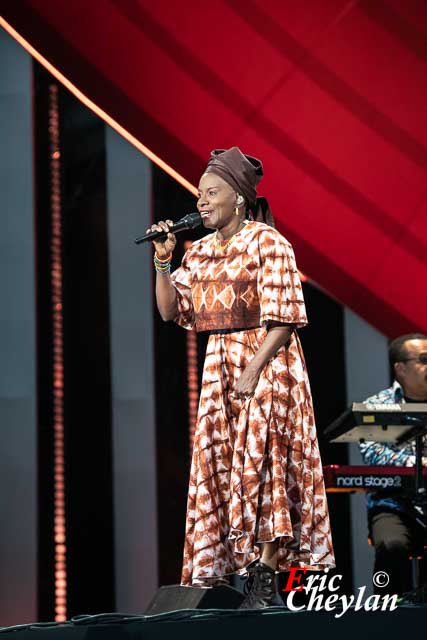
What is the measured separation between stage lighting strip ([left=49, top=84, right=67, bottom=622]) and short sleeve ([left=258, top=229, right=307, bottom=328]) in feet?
6.56

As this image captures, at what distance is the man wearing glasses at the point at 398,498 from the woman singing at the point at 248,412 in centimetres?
75

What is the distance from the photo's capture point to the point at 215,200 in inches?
171

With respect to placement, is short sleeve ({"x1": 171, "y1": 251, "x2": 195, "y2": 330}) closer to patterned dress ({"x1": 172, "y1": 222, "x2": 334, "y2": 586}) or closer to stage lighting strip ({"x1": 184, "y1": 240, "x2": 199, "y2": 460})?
patterned dress ({"x1": 172, "y1": 222, "x2": 334, "y2": 586})

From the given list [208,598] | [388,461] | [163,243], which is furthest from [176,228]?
[388,461]

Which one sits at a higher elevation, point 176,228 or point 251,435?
point 176,228

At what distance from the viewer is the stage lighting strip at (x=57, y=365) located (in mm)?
5930

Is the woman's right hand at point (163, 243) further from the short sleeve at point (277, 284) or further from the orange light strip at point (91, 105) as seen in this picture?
the orange light strip at point (91, 105)

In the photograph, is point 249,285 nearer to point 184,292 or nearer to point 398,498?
point 184,292

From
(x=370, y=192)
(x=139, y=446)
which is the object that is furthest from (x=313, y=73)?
(x=139, y=446)

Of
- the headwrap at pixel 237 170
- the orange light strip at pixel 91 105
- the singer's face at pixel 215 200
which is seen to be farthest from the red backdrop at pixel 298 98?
the singer's face at pixel 215 200

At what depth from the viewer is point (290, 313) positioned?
4.21m

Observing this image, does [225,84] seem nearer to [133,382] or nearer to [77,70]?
[77,70]

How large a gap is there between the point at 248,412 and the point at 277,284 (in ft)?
1.60

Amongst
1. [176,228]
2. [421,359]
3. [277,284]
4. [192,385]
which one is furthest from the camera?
[192,385]
